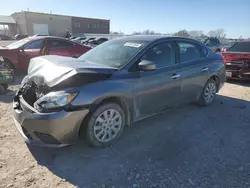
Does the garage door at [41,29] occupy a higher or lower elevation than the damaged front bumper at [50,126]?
higher

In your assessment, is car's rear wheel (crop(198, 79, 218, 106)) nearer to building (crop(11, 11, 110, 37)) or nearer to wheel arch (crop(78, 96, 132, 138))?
wheel arch (crop(78, 96, 132, 138))

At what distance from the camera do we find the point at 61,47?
854cm

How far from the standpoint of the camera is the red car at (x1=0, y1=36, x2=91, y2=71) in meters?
7.51

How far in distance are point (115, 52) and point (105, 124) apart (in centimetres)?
136

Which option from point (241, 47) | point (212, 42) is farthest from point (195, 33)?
point (241, 47)

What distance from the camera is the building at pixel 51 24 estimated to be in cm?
4694

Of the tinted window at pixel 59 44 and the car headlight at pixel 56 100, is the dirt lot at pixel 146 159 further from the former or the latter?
A: the tinted window at pixel 59 44

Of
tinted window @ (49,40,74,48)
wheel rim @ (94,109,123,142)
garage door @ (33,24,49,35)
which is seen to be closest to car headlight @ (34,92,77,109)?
wheel rim @ (94,109,123,142)

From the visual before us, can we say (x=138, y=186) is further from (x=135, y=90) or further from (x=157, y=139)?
(x=135, y=90)

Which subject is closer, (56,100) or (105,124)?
(56,100)

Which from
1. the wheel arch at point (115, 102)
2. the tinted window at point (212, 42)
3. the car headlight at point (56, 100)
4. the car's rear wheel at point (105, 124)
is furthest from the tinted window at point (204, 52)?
the tinted window at point (212, 42)

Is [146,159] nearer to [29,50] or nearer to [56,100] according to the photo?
[56,100]

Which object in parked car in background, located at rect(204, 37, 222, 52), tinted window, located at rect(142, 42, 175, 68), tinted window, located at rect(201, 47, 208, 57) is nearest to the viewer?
tinted window, located at rect(142, 42, 175, 68)

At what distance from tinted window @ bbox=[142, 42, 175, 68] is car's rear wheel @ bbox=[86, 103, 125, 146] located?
3.38 feet
